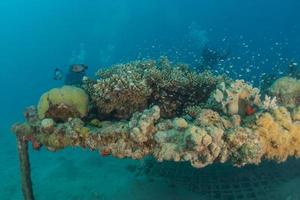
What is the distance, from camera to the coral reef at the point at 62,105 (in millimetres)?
8031

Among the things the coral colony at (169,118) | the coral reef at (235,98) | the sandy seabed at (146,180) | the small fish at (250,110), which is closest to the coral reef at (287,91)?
the coral colony at (169,118)

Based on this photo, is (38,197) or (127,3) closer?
(38,197)

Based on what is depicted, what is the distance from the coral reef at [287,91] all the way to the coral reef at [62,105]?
4.59m

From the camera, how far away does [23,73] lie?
181 ft

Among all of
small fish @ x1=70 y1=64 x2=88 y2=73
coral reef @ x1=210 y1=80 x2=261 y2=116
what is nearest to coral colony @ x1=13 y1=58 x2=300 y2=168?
coral reef @ x1=210 y1=80 x2=261 y2=116

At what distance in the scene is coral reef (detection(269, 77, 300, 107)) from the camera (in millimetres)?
9180

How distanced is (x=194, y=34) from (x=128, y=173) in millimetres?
44417

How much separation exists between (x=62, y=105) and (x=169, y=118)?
2238 mm

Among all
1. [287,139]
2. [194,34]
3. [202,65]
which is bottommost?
[287,139]

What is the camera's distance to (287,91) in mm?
9234

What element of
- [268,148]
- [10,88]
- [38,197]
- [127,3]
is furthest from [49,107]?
[127,3]

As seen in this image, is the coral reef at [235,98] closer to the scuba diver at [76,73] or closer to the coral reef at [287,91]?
the coral reef at [287,91]

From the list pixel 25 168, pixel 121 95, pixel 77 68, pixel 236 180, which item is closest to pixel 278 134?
pixel 121 95

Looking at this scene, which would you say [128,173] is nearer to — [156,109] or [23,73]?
[156,109]
